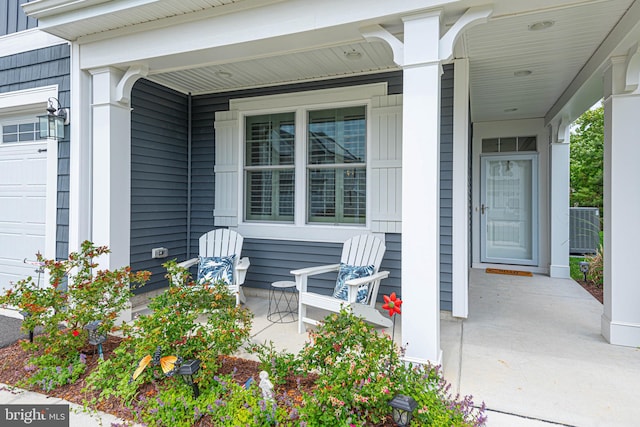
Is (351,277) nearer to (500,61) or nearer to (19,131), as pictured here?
(500,61)

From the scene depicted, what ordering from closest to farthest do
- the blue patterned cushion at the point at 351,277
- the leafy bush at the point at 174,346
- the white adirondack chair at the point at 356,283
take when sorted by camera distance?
the leafy bush at the point at 174,346 < the white adirondack chair at the point at 356,283 < the blue patterned cushion at the point at 351,277

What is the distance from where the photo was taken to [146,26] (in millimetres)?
3215

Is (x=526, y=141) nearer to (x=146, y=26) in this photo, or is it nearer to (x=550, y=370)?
(x=550, y=370)

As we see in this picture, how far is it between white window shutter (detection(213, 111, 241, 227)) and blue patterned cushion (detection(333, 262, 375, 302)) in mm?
1653

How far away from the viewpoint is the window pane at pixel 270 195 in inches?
177

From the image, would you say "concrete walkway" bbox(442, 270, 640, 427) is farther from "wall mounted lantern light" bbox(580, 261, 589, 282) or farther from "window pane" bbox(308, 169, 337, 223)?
"window pane" bbox(308, 169, 337, 223)

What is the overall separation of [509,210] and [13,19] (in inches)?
294

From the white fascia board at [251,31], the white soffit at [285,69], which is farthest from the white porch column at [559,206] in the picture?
the white fascia board at [251,31]

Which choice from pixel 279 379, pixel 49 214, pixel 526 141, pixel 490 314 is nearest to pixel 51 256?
pixel 49 214

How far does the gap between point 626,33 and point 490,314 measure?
2710mm

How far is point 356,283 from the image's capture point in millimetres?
3061

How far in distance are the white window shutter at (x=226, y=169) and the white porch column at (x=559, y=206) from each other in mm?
4739

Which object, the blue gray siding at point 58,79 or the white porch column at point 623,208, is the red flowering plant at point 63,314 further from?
the white porch column at point 623,208

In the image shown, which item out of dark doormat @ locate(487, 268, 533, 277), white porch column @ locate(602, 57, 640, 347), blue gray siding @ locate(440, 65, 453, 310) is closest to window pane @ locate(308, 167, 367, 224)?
blue gray siding @ locate(440, 65, 453, 310)
